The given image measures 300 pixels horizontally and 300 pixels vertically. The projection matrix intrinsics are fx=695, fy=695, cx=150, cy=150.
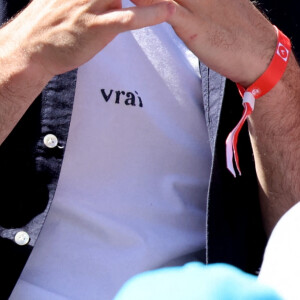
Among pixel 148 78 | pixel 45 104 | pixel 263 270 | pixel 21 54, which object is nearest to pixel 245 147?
pixel 148 78

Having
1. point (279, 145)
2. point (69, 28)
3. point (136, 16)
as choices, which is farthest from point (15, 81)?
point (279, 145)

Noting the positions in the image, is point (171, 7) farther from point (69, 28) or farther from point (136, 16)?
point (69, 28)

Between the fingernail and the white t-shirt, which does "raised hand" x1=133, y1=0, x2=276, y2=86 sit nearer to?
the fingernail

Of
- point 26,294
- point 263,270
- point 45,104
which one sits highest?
point 263,270

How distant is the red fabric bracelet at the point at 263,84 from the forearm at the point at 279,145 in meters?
0.03

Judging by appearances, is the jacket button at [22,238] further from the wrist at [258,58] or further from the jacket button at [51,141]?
the wrist at [258,58]

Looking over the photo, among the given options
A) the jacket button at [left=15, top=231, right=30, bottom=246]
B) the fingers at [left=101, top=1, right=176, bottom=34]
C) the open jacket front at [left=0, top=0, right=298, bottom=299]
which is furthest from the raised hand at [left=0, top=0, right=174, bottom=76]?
the jacket button at [left=15, top=231, right=30, bottom=246]

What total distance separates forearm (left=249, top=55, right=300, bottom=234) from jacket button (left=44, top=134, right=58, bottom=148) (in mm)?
397

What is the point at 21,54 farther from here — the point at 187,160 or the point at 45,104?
the point at 187,160

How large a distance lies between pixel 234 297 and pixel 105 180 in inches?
33.2

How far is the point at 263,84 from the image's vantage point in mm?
1354

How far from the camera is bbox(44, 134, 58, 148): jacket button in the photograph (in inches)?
54.1

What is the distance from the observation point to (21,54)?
3.93ft

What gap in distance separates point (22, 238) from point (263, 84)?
56 cm
